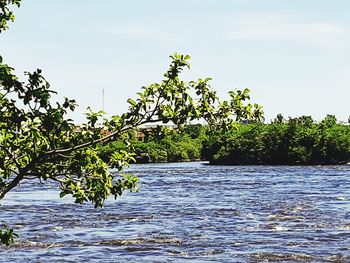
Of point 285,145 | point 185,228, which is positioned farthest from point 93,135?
point 285,145

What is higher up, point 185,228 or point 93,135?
point 93,135

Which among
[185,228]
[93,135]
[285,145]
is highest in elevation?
[285,145]

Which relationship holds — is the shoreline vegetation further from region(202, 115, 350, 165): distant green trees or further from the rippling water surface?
the rippling water surface

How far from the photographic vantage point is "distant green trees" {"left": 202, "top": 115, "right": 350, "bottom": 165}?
139m

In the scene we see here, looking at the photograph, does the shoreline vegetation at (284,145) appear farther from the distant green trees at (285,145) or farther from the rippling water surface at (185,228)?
the rippling water surface at (185,228)

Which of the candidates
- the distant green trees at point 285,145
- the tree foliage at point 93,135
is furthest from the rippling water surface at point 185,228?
the distant green trees at point 285,145

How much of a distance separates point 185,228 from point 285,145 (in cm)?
11829

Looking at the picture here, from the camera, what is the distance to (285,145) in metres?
147

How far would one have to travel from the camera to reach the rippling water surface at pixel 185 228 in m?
23.9

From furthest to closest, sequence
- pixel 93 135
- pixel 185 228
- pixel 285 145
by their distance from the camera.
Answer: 1. pixel 285 145
2. pixel 185 228
3. pixel 93 135

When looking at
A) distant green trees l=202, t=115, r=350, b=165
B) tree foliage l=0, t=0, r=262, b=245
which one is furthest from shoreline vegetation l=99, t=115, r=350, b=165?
tree foliage l=0, t=0, r=262, b=245

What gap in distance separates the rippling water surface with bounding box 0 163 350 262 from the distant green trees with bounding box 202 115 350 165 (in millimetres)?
89153

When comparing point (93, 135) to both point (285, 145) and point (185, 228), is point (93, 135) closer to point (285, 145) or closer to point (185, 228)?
point (185, 228)

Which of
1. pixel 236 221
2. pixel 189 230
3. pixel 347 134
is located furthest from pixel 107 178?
pixel 347 134
